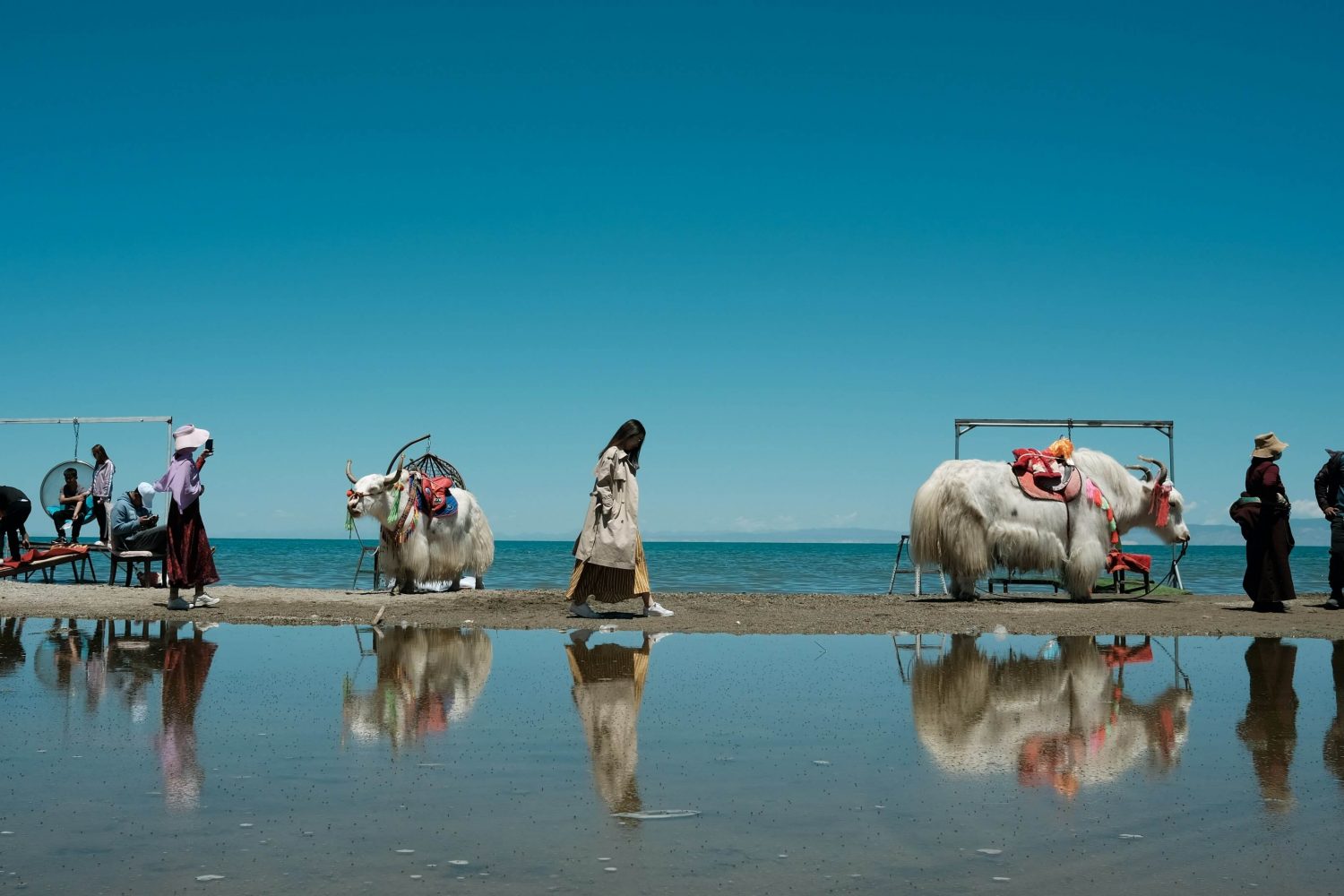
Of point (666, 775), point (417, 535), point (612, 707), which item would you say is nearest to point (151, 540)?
point (417, 535)

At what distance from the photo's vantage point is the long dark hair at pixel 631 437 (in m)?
11.5

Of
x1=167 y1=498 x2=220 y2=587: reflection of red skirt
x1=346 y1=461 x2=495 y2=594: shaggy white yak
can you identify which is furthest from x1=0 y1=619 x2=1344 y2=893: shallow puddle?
x1=346 y1=461 x2=495 y2=594: shaggy white yak

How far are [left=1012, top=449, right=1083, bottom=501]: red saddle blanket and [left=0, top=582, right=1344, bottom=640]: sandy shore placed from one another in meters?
1.34

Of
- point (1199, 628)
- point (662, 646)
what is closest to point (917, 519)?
point (1199, 628)

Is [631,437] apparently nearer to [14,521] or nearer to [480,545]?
[480,545]

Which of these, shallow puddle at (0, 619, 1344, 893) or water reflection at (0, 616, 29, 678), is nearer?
shallow puddle at (0, 619, 1344, 893)

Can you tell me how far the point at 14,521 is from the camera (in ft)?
54.9

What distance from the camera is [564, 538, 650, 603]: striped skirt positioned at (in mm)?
11180

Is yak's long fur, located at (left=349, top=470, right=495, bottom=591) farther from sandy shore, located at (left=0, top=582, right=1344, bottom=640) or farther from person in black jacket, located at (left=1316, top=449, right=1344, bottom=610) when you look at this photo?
person in black jacket, located at (left=1316, top=449, right=1344, bottom=610)

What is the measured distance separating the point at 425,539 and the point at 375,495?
884 millimetres

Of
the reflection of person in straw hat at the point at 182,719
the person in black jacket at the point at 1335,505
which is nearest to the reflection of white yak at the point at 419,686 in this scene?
the reflection of person in straw hat at the point at 182,719

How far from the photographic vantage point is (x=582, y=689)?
6586mm

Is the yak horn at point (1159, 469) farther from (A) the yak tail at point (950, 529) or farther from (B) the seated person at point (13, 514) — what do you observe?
(B) the seated person at point (13, 514)

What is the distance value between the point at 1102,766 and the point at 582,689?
3024 mm
